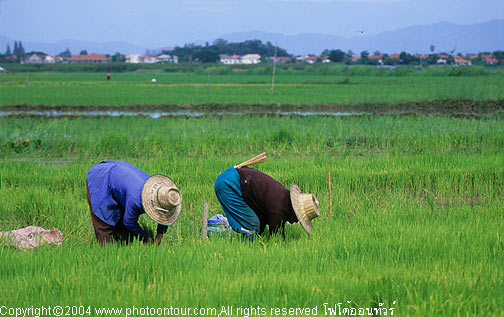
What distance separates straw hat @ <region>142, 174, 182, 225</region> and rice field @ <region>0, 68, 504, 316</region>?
0.23m

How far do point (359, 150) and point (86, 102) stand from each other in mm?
11445

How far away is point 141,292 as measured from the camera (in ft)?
8.79

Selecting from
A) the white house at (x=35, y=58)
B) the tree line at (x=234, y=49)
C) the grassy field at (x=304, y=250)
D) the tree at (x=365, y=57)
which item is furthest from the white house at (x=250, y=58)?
the grassy field at (x=304, y=250)

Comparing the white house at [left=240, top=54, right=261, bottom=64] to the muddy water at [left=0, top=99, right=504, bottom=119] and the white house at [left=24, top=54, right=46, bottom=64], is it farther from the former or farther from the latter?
the muddy water at [left=0, top=99, right=504, bottom=119]

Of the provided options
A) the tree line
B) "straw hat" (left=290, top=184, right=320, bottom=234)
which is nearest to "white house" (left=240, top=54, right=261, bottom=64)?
the tree line

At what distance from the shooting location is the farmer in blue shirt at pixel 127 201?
3.35 m

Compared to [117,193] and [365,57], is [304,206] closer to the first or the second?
[117,193]

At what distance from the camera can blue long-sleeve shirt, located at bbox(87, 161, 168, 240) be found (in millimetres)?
3455

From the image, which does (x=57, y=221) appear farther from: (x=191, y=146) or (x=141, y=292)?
(x=191, y=146)

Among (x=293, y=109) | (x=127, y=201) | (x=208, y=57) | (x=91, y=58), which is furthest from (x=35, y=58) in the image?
(x=127, y=201)

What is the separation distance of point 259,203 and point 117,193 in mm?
1065

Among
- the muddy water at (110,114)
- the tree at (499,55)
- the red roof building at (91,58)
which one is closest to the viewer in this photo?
A: the muddy water at (110,114)

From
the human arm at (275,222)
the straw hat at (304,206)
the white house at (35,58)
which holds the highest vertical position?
the white house at (35,58)

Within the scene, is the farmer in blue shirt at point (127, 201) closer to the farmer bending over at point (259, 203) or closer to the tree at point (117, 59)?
the farmer bending over at point (259, 203)
